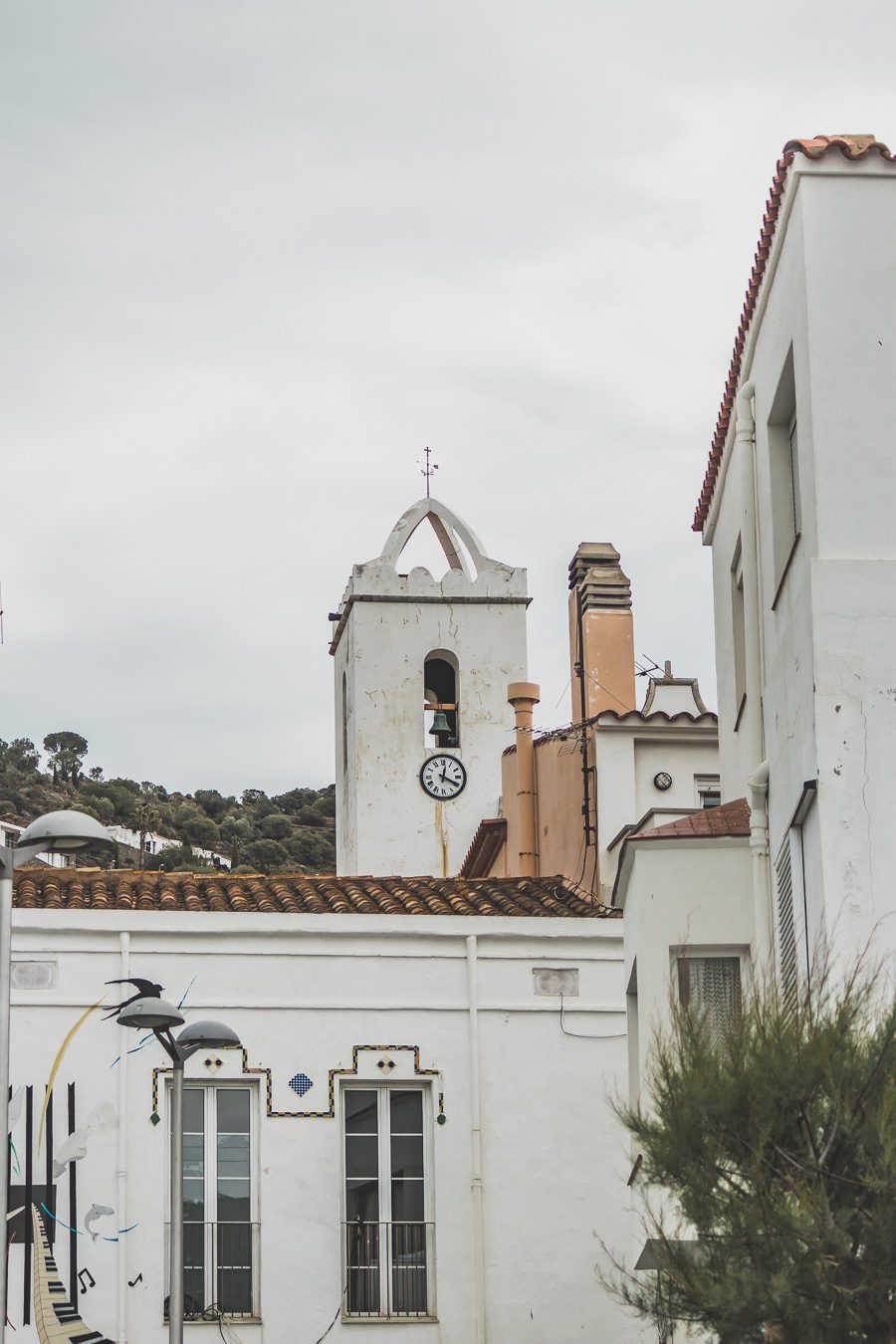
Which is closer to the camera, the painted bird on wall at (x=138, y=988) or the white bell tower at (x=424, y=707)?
the painted bird on wall at (x=138, y=988)

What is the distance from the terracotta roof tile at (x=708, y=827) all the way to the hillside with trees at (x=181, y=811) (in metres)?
46.8

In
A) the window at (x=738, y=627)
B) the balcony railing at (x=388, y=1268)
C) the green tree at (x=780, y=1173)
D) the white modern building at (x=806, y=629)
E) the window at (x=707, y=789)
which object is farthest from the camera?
the window at (x=707, y=789)

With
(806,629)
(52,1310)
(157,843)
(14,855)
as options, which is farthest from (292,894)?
(157,843)

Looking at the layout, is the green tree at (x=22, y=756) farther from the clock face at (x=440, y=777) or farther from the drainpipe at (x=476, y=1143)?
the drainpipe at (x=476, y=1143)

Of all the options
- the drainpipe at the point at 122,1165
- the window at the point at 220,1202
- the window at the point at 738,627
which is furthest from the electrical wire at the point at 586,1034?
the window at the point at 738,627

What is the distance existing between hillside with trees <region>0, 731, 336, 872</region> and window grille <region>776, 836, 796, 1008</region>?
48.3 meters

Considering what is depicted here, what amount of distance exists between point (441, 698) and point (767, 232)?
32274 millimetres

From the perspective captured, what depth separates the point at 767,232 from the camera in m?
15.3

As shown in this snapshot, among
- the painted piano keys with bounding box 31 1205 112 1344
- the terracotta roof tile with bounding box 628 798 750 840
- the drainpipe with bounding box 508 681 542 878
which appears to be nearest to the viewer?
the terracotta roof tile with bounding box 628 798 750 840

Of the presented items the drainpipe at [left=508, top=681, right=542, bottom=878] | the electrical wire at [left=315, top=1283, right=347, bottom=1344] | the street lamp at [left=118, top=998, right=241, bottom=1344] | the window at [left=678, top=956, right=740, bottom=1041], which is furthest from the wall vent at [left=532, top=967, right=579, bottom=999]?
the drainpipe at [left=508, top=681, right=542, bottom=878]

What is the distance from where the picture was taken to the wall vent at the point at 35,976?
20609 millimetres

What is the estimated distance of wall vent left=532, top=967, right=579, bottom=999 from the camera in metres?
21.5

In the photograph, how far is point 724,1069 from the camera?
10.2 meters

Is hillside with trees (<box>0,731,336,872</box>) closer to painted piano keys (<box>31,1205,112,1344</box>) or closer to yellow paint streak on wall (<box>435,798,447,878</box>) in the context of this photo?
yellow paint streak on wall (<box>435,798,447,878</box>)
